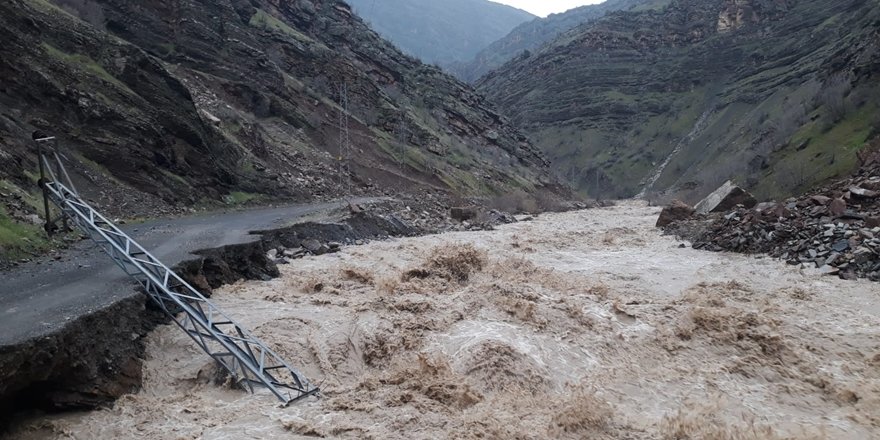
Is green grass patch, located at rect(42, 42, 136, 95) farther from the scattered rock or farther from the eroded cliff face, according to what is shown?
the scattered rock

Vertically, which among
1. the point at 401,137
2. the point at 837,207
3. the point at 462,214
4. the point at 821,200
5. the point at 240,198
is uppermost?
the point at 401,137

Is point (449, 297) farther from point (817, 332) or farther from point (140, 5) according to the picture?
point (140, 5)

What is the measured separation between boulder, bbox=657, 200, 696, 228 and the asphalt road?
78.1 ft

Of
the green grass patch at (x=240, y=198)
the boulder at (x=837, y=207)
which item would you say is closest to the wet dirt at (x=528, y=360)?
the boulder at (x=837, y=207)

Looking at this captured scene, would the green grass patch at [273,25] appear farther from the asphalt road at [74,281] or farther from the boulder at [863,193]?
the boulder at [863,193]

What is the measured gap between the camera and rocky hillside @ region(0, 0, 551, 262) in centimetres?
1970

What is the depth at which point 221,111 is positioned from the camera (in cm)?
3456

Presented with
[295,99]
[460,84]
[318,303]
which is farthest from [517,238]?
[460,84]

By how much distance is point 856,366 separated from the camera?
9.77 meters

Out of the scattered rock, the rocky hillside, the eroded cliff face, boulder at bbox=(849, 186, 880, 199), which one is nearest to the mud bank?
the rocky hillside

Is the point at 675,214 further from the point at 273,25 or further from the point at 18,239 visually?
the point at 273,25

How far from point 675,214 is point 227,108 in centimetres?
2947

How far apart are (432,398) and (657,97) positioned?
475ft

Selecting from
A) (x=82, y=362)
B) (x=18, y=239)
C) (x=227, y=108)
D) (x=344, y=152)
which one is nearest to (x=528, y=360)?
(x=82, y=362)
